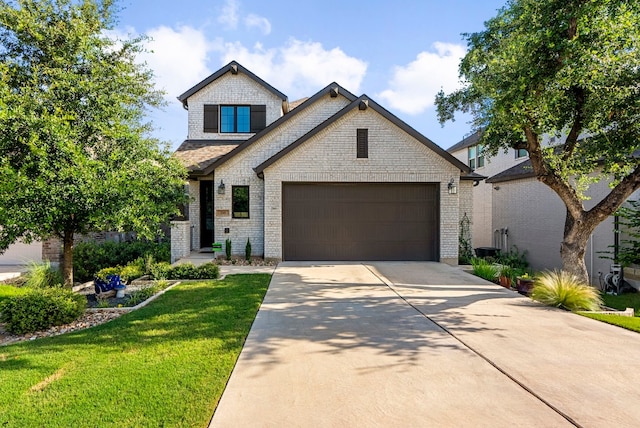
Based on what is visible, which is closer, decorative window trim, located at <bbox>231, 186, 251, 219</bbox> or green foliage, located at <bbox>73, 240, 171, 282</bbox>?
green foliage, located at <bbox>73, 240, 171, 282</bbox>

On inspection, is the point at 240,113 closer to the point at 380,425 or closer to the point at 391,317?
the point at 391,317

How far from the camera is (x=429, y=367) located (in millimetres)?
4340

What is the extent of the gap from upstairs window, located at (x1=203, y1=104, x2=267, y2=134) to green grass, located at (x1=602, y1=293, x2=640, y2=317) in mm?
13915

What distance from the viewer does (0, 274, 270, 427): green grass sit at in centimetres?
331

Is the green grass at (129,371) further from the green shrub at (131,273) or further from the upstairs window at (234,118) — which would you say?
the upstairs window at (234,118)

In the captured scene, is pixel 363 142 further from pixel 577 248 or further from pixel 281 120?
pixel 577 248

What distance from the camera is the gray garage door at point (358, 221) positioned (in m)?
13.4

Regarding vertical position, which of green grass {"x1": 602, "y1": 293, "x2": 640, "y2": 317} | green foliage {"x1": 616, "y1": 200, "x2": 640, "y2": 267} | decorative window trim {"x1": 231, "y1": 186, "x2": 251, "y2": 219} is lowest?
green grass {"x1": 602, "y1": 293, "x2": 640, "y2": 317}

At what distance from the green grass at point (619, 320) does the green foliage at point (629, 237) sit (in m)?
Answer: 4.53

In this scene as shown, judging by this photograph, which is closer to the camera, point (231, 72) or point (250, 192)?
point (250, 192)

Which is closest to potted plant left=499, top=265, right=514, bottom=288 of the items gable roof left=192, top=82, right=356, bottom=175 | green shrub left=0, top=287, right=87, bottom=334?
gable roof left=192, top=82, right=356, bottom=175

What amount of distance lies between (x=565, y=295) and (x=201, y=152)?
13.4m

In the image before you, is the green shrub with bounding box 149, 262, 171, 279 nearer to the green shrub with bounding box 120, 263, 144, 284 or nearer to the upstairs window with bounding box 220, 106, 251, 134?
the green shrub with bounding box 120, 263, 144, 284

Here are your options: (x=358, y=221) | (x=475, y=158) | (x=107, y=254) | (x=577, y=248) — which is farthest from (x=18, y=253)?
(x=475, y=158)
